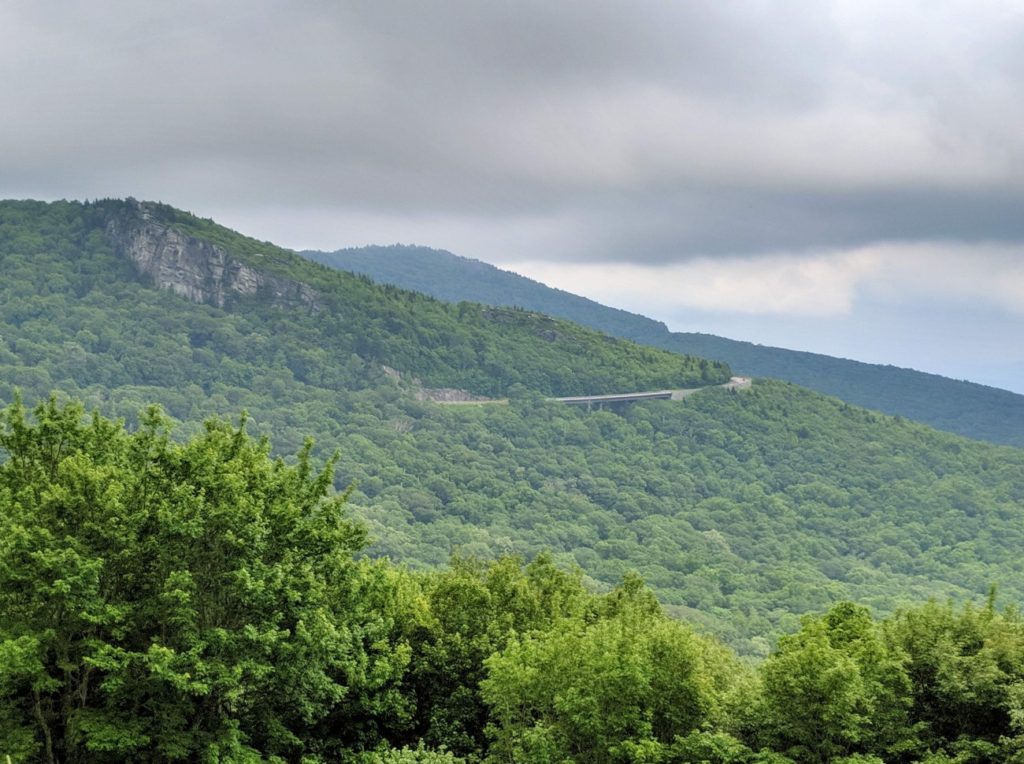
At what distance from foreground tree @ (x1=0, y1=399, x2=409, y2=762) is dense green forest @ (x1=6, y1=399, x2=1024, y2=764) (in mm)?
83

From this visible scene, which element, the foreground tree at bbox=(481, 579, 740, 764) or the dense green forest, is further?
the foreground tree at bbox=(481, 579, 740, 764)

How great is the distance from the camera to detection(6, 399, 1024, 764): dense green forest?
1289 inches

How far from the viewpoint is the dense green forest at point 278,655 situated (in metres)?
32.8

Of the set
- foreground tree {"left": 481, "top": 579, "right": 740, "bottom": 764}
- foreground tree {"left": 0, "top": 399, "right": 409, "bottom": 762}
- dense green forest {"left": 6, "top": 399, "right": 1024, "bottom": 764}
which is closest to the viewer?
dense green forest {"left": 6, "top": 399, "right": 1024, "bottom": 764}

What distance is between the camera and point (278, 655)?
3528 centimetres

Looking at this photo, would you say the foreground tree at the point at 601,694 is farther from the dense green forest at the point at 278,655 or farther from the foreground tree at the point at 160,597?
the foreground tree at the point at 160,597

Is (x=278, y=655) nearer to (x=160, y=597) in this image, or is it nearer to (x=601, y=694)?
(x=160, y=597)

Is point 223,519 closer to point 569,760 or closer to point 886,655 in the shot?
point 569,760

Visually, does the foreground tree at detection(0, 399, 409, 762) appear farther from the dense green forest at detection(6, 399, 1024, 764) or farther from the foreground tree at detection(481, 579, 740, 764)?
the foreground tree at detection(481, 579, 740, 764)

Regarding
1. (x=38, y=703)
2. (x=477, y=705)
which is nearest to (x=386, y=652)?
(x=477, y=705)

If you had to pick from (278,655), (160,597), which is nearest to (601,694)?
(278,655)

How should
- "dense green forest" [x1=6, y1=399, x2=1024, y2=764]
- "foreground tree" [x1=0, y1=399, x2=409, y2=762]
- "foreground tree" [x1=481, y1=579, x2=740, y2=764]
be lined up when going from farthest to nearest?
"foreground tree" [x1=481, y1=579, x2=740, y2=764]
"foreground tree" [x1=0, y1=399, x2=409, y2=762]
"dense green forest" [x1=6, y1=399, x2=1024, y2=764]

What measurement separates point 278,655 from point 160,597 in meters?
4.51

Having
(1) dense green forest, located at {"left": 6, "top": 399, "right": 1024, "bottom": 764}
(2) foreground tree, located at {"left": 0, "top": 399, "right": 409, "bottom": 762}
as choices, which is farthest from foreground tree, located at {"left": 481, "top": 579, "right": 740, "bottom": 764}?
(2) foreground tree, located at {"left": 0, "top": 399, "right": 409, "bottom": 762}
